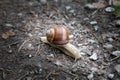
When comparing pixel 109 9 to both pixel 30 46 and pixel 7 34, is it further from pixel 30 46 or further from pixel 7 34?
pixel 7 34

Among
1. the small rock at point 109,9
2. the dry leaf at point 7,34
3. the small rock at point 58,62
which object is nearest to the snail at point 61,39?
the small rock at point 58,62

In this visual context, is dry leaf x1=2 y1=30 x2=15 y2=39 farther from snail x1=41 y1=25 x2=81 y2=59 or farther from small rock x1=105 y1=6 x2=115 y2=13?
small rock x1=105 y1=6 x2=115 y2=13

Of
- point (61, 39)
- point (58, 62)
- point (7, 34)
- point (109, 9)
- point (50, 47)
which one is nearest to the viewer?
point (58, 62)

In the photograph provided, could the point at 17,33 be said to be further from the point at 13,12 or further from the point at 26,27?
the point at 13,12

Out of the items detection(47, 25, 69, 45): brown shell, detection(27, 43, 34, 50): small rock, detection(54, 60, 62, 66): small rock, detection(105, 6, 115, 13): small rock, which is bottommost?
detection(54, 60, 62, 66): small rock

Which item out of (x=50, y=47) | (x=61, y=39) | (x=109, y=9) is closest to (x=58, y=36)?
(x=61, y=39)

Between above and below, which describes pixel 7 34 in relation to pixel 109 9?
below

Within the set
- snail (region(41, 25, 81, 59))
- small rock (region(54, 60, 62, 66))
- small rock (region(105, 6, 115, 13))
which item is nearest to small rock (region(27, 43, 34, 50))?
snail (region(41, 25, 81, 59))

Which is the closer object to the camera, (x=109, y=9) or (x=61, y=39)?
(x=61, y=39)

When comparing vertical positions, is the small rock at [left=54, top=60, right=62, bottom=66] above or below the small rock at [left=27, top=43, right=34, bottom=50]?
below
